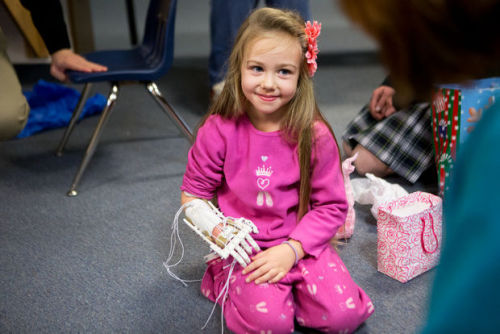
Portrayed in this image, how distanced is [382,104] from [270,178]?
85cm

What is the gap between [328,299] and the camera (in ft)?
3.54

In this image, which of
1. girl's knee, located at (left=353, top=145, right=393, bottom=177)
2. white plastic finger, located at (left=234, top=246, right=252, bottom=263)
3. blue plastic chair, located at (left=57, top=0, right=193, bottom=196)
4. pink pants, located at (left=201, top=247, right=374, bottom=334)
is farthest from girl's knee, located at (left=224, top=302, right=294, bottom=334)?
blue plastic chair, located at (left=57, top=0, right=193, bottom=196)

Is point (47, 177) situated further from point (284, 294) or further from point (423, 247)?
point (423, 247)

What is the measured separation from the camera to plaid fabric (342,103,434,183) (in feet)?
5.61

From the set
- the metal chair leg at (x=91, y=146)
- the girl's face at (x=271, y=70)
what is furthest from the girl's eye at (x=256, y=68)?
the metal chair leg at (x=91, y=146)

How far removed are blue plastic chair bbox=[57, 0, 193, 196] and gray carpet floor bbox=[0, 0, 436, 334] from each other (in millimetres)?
146

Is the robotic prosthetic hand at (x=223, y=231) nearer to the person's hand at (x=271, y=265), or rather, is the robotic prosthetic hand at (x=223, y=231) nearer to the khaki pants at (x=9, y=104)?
the person's hand at (x=271, y=265)

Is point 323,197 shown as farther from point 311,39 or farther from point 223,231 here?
point 311,39

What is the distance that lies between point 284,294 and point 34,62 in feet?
8.50

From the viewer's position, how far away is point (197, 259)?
1380mm

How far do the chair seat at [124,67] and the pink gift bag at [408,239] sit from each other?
3.02ft

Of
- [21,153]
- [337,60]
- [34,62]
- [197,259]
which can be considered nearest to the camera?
[197,259]

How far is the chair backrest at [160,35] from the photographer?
67.8 inches

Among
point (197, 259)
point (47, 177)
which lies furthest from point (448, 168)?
point (47, 177)
